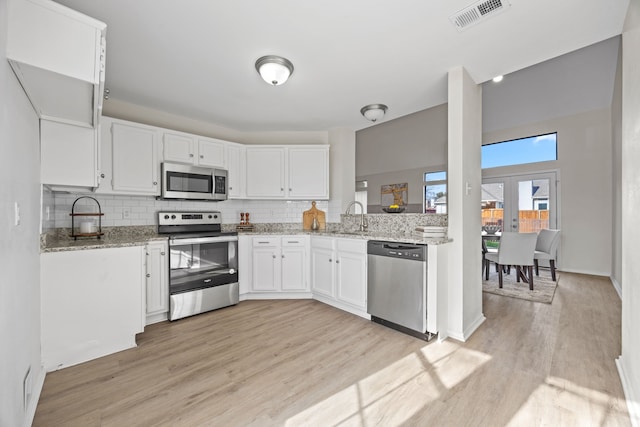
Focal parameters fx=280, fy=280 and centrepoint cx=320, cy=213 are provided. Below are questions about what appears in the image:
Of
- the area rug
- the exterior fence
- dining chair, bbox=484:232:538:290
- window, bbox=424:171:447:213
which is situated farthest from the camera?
window, bbox=424:171:447:213

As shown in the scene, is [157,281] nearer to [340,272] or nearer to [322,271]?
[322,271]

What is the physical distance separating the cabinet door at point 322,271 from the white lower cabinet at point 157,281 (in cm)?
167

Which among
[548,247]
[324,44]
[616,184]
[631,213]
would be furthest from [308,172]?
[616,184]

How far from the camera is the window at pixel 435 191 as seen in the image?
7.09 meters

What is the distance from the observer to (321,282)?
3500 mm

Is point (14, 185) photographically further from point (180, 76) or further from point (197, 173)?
point (197, 173)

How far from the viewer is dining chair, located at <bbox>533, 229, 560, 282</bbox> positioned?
461cm

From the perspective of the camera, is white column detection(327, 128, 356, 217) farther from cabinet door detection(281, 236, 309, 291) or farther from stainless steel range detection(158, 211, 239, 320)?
stainless steel range detection(158, 211, 239, 320)

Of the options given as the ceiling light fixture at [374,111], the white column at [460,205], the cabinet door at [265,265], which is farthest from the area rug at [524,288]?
the cabinet door at [265,265]

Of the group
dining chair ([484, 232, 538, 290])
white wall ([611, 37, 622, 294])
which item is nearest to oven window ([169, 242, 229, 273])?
dining chair ([484, 232, 538, 290])

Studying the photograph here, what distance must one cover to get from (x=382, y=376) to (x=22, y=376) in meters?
2.06

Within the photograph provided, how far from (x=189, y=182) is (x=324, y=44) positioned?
2.19m

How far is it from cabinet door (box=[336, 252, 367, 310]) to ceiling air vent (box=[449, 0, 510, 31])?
82.3 inches

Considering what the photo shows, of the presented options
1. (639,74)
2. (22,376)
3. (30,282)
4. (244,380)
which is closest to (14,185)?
(30,282)
